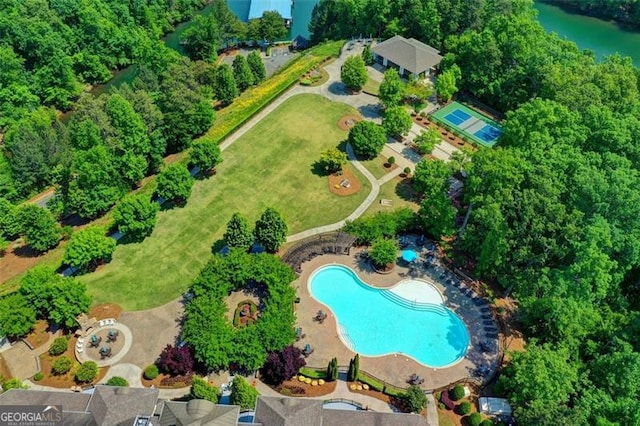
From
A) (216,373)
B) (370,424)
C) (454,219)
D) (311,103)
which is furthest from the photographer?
(311,103)

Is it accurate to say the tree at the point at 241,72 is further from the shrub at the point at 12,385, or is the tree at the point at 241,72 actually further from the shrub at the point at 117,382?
the shrub at the point at 12,385

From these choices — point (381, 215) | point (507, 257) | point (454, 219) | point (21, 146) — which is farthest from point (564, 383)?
point (21, 146)

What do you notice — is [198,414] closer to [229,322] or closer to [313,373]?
[313,373]

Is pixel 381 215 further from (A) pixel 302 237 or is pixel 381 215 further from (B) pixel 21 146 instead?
(B) pixel 21 146

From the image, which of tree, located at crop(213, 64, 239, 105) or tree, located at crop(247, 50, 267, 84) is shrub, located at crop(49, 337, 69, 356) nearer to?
tree, located at crop(213, 64, 239, 105)

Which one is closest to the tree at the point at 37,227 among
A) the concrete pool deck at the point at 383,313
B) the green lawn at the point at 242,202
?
the green lawn at the point at 242,202

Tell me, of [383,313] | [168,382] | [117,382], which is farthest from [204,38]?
[117,382]

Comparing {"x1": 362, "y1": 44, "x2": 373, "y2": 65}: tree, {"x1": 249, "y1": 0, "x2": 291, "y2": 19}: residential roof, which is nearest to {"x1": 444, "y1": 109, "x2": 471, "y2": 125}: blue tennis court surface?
{"x1": 362, "y1": 44, "x2": 373, "y2": 65}: tree
